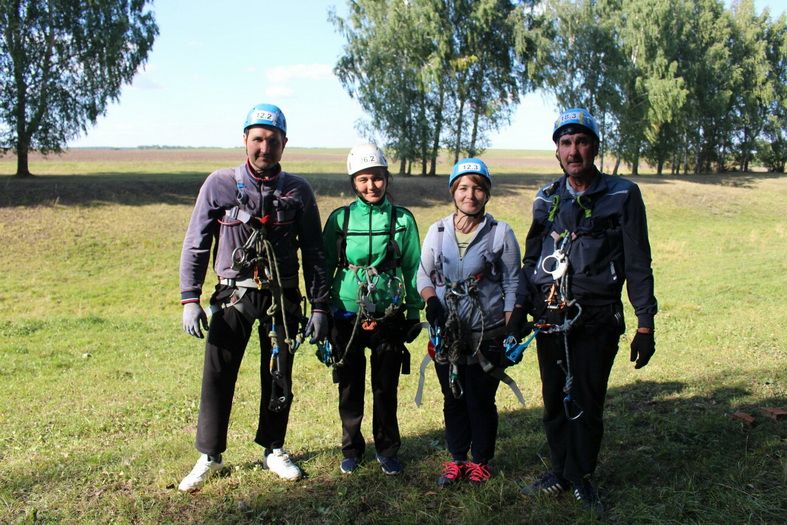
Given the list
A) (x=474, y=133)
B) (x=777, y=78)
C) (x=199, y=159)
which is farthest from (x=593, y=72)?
(x=199, y=159)

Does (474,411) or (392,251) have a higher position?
(392,251)

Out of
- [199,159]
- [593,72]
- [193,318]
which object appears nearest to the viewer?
[193,318]

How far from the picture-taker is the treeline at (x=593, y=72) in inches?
1318

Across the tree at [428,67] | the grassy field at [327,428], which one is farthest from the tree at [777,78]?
the grassy field at [327,428]

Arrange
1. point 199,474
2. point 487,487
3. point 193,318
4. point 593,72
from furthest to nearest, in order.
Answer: point 593,72 < point 199,474 < point 193,318 < point 487,487

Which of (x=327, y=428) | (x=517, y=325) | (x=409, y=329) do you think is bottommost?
(x=327, y=428)

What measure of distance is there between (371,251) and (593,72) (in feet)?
132

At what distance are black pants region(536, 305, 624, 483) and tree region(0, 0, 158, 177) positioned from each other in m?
26.5

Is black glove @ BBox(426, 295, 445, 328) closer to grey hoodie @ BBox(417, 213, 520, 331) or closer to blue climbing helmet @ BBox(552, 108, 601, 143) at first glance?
grey hoodie @ BBox(417, 213, 520, 331)

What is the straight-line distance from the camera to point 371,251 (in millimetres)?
4449

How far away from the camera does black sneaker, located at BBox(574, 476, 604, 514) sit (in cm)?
388

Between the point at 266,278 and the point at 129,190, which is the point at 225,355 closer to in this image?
the point at 266,278

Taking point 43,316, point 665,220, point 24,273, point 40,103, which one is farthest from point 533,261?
point 665,220

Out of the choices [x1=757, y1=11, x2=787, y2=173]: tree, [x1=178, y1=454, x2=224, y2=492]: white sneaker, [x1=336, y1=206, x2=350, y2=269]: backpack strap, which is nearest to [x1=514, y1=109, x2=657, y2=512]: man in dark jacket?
[x1=336, y1=206, x2=350, y2=269]: backpack strap
